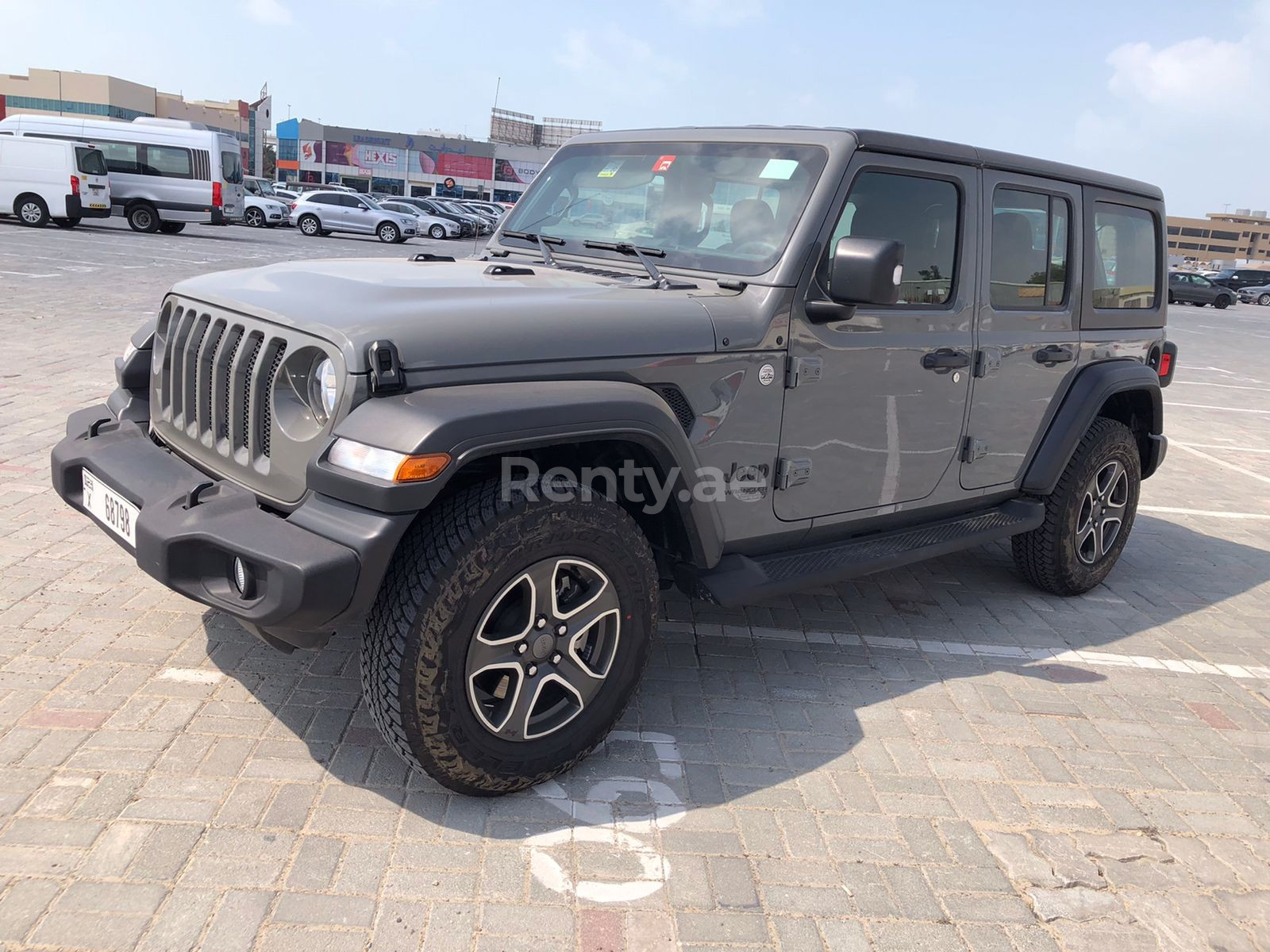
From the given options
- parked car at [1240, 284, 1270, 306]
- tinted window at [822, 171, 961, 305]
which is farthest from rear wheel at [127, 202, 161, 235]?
parked car at [1240, 284, 1270, 306]

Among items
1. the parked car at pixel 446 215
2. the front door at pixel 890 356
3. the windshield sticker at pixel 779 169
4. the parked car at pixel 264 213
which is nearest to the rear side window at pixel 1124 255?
the front door at pixel 890 356

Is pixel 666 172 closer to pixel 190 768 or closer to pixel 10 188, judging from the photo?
pixel 190 768

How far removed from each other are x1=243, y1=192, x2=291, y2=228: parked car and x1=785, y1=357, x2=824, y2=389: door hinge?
3320 centimetres

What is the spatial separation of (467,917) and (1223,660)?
3698 mm

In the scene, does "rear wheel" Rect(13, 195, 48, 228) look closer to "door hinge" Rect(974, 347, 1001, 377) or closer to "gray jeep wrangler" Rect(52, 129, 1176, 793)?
"gray jeep wrangler" Rect(52, 129, 1176, 793)

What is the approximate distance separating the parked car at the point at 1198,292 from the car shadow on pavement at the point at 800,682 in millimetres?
37190

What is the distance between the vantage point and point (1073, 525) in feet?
15.9

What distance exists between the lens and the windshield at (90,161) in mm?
22469

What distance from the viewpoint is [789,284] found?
336cm

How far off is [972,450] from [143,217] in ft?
83.4

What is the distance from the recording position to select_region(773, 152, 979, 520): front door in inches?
137

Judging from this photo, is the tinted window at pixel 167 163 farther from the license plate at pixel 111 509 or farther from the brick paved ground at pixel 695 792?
the license plate at pixel 111 509

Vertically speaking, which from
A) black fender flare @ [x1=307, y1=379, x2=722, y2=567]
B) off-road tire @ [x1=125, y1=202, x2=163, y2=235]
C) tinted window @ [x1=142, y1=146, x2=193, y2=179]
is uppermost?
tinted window @ [x1=142, y1=146, x2=193, y2=179]

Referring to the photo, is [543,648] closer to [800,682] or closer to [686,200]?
[800,682]
